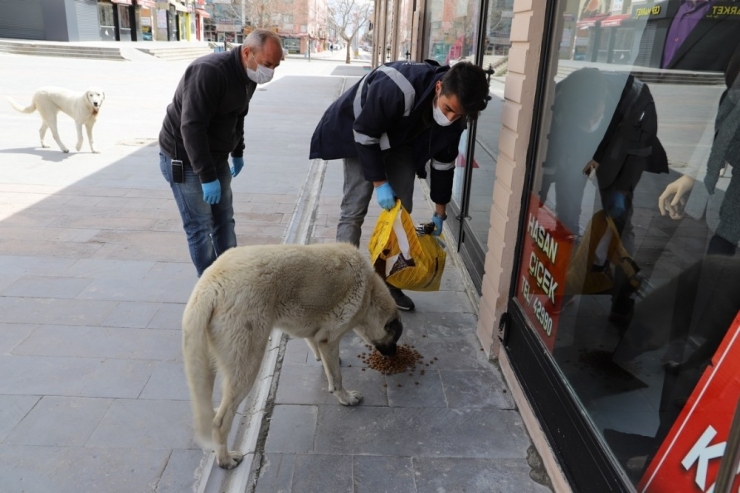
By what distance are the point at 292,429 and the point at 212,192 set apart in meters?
1.78

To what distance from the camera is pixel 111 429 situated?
9.92 feet

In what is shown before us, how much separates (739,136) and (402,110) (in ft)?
6.36

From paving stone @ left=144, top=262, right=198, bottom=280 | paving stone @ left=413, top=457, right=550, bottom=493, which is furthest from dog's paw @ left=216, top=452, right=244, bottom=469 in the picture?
Answer: paving stone @ left=144, top=262, right=198, bottom=280

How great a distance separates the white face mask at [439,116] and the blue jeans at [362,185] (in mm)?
504

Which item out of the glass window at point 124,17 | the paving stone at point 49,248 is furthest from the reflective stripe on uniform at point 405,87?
the glass window at point 124,17

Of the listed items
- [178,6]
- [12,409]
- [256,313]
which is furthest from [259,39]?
[178,6]

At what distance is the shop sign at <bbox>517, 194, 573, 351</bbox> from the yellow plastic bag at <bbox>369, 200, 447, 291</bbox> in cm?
67

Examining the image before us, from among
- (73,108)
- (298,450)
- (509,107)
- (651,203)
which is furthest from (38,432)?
(73,108)

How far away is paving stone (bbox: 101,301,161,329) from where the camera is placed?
4137mm

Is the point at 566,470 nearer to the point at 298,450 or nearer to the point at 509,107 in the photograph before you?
the point at 298,450

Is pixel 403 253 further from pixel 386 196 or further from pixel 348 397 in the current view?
pixel 348 397

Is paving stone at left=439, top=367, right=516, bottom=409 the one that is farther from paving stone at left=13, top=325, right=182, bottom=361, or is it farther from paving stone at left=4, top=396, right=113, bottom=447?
paving stone at left=4, top=396, right=113, bottom=447

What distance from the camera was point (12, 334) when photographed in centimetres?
388

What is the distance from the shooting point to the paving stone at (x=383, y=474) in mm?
2697
